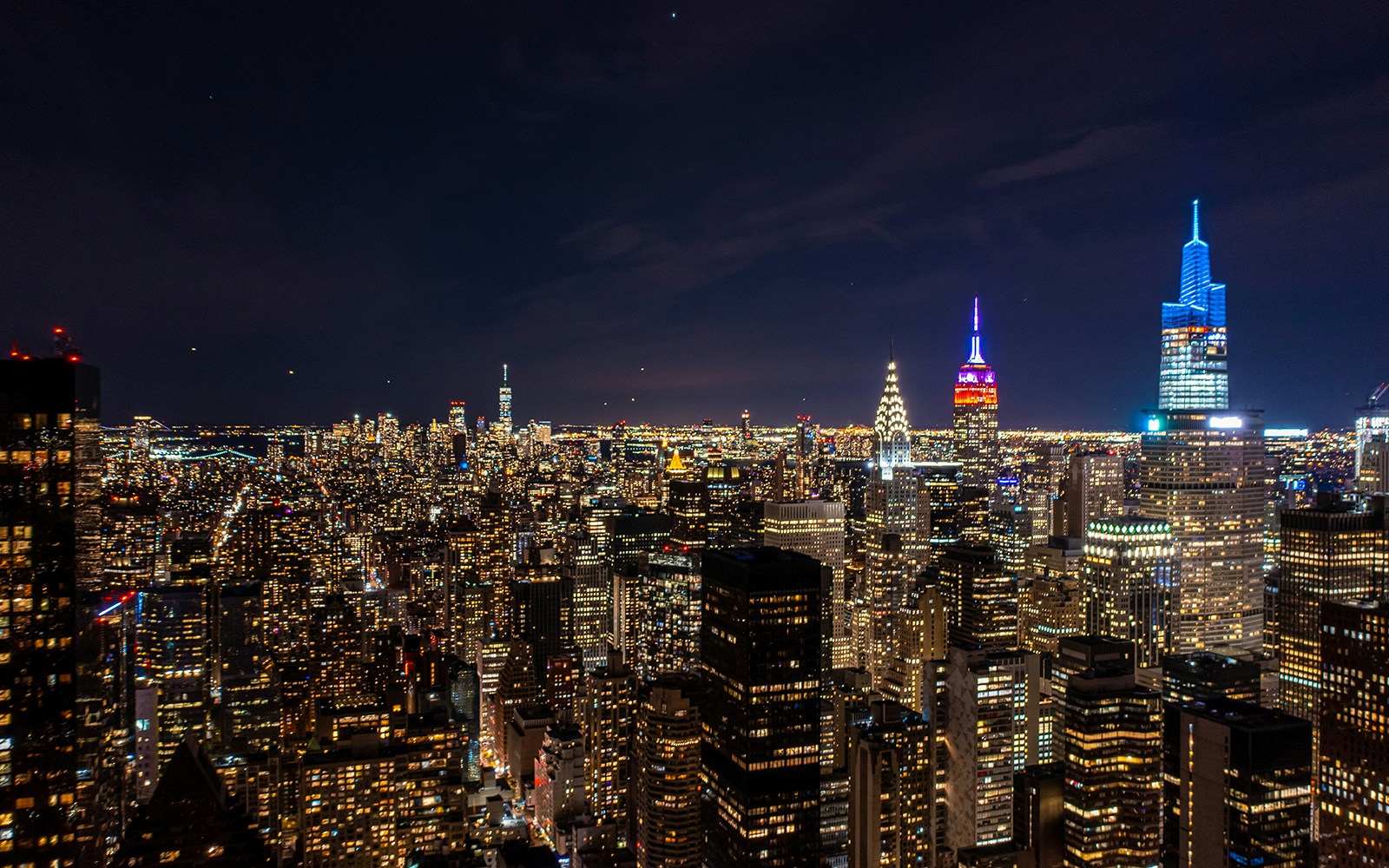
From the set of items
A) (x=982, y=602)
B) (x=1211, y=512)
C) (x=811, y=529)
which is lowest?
(x=982, y=602)

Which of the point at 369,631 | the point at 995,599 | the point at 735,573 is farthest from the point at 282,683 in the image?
the point at 995,599

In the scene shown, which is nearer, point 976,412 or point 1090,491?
point 1090,491

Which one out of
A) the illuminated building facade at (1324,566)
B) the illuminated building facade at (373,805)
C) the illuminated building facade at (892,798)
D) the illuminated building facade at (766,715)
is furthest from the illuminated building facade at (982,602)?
the illuminated building facade at (373,805)

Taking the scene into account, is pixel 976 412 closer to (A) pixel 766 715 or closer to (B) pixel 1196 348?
(B) pixel 1196 348

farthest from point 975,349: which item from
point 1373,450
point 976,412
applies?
point 1373,450

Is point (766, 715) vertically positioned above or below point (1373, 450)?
below

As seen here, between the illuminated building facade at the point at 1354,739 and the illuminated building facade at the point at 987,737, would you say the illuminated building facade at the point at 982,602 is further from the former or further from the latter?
the illuminated building facade at the point at 1354,739
